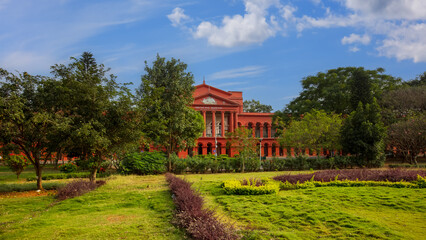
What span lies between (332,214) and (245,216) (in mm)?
1826

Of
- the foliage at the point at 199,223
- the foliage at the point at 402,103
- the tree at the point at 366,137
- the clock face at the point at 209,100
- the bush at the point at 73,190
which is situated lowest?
the bush at the point at 73,190

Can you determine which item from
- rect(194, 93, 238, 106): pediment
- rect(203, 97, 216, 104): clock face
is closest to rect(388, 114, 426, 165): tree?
rect(194, 93, 238, 106): pediment

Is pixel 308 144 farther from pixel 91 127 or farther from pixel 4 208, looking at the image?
pixel 4 208

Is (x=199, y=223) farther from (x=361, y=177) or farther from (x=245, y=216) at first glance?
(x=361, y=177)

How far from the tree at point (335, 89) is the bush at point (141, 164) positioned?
73.0 feet

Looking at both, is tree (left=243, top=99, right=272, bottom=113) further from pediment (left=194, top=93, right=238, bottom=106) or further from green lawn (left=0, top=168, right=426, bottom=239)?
green lawn (left=0, top=168, right=426, bottom=239)

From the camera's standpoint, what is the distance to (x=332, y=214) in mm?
6238

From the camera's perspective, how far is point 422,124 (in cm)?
2445

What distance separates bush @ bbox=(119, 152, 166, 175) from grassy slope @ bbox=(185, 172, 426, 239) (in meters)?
9.47

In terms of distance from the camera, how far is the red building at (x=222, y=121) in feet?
138

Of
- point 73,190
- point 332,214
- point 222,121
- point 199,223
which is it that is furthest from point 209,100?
point 199,223

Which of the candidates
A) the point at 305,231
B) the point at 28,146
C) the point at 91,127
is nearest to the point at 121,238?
the point at 305,231

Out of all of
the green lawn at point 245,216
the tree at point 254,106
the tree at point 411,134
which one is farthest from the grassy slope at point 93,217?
the tree at point 254,106

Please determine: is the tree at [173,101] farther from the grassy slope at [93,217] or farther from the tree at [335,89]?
the tree at [335,89]
